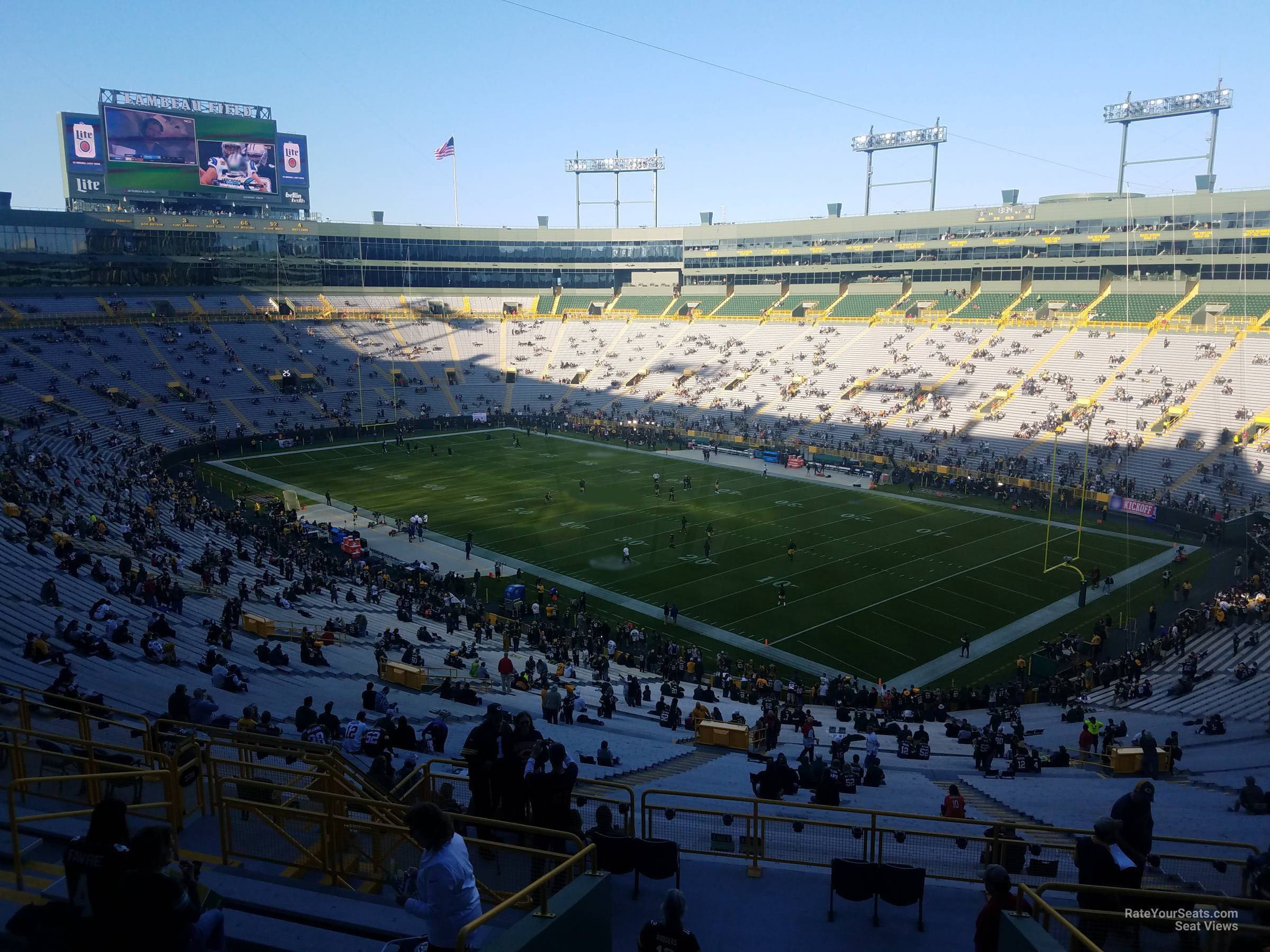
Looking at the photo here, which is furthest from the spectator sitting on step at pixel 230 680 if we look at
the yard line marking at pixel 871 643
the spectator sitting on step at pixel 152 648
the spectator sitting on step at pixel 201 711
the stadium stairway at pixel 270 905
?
the yard line marking at pixel 871 643

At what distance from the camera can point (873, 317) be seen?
72.7 metres

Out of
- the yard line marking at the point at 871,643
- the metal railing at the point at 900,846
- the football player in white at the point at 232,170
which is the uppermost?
the football player in white at the point at 232,170

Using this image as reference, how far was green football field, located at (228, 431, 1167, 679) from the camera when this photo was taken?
93.7 ft

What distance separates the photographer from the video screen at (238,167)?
7419cm

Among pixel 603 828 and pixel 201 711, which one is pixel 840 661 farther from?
pixel 603 828

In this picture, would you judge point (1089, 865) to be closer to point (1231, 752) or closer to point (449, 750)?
point (449, 750)

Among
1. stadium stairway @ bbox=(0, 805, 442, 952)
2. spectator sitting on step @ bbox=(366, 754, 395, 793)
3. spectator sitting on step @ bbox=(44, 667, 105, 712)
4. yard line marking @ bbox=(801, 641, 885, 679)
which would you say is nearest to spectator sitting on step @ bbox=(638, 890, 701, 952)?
stadium stairway @ bbox=(0, 805, 442, 952)

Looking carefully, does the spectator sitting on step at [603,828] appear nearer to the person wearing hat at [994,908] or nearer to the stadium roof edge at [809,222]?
the person wearing hat at [994,908]

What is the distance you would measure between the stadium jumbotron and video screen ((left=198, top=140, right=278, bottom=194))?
0.39m

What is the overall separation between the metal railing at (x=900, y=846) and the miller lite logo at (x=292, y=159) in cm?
8275

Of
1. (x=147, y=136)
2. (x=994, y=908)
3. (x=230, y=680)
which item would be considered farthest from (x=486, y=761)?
(x=147, y=136)

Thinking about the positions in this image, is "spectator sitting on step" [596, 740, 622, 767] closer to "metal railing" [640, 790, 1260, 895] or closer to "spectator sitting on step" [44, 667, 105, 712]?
"metal railing" [640, 790, 1260, 895]

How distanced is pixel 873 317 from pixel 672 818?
68596 millimetres

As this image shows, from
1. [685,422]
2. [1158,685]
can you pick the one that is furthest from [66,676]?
[685,422]
